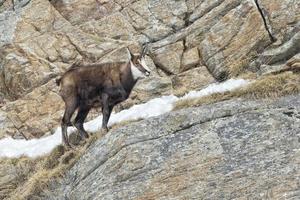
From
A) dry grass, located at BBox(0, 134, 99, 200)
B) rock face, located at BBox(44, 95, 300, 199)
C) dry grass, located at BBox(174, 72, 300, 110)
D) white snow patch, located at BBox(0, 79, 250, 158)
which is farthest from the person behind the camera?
white snow patch, located at BBox(0, 79, 250, 158)

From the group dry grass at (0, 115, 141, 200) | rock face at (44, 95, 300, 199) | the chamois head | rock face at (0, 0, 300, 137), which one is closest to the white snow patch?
dry grass at (0, 115, 141, 200)

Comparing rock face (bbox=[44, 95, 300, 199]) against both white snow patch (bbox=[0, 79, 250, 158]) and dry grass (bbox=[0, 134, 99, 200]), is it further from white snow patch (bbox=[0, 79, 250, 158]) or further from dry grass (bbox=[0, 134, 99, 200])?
white snow patch (bbox=[0, 79, 250, 158])

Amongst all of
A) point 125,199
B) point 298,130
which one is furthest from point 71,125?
point 298,130

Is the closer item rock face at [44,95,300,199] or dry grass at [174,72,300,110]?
rock face at [44,95,300,199]

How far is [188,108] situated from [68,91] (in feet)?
13.2

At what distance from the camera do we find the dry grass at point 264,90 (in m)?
16.2

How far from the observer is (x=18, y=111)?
2262 cm

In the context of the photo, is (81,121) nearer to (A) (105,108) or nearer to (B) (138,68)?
(A) (105,108)

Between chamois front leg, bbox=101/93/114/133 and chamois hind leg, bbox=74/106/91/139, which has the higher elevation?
chamois front leg, bbox=101/93/114/133

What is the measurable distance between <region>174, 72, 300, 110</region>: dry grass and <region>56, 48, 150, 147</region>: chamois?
169 cm

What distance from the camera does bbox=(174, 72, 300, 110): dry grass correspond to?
16.2 meters

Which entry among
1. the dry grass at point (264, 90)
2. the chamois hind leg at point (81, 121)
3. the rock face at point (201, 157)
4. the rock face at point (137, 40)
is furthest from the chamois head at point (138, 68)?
the rock face at point (137, 40)

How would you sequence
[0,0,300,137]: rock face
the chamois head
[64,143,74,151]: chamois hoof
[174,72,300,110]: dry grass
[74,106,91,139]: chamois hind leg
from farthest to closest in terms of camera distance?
1. [0,0,300,137]: rock face
2. [74,106,91,139]: chamois hind leg
3. the chamois head
4. [64,143,74,151]: chamois hoof
5. [174,72,300,110]: dry grass

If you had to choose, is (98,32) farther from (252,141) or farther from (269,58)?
(252,141)
